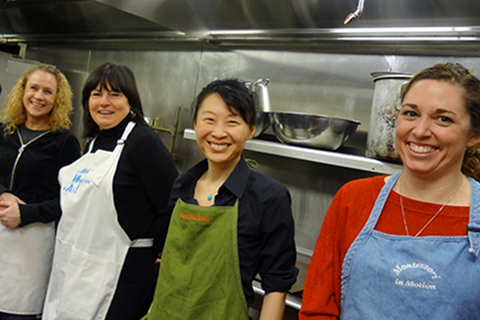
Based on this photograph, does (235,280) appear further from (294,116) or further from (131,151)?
(294,116)

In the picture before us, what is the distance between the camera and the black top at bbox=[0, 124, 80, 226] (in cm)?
164

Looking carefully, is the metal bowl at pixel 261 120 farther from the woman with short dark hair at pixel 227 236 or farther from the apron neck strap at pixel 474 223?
the apron neck strap at pixel 474 223

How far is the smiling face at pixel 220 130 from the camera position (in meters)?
1.06

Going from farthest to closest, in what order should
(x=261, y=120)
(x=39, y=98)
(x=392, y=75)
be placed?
(x=261, y=120) < (x=39, y=98) < (x=392, y=75)

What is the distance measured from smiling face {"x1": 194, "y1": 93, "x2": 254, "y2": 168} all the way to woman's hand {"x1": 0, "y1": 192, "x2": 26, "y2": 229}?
3.25 feet

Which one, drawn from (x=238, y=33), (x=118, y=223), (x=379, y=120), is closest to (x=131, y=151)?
(x=118, y=223)

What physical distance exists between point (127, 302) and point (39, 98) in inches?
37.5

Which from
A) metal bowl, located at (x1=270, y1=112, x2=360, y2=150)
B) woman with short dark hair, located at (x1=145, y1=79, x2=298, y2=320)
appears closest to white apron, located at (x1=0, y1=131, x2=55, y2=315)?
woman with short dark hair, located at (x1=145, y1=79, x2=298, y2=320)

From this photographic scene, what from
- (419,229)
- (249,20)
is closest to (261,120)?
(249,20)

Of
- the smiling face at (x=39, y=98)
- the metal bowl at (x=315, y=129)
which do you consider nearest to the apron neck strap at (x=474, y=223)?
the metal bowl at (x=315, y=129)

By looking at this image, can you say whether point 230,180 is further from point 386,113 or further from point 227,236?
point 386,113

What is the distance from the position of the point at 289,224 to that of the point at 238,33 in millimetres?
1447

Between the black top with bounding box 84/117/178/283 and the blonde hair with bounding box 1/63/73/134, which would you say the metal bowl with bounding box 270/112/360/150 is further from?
the blonde hair with bounding box 1/63/73/134

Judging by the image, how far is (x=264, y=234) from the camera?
3.35 ft
